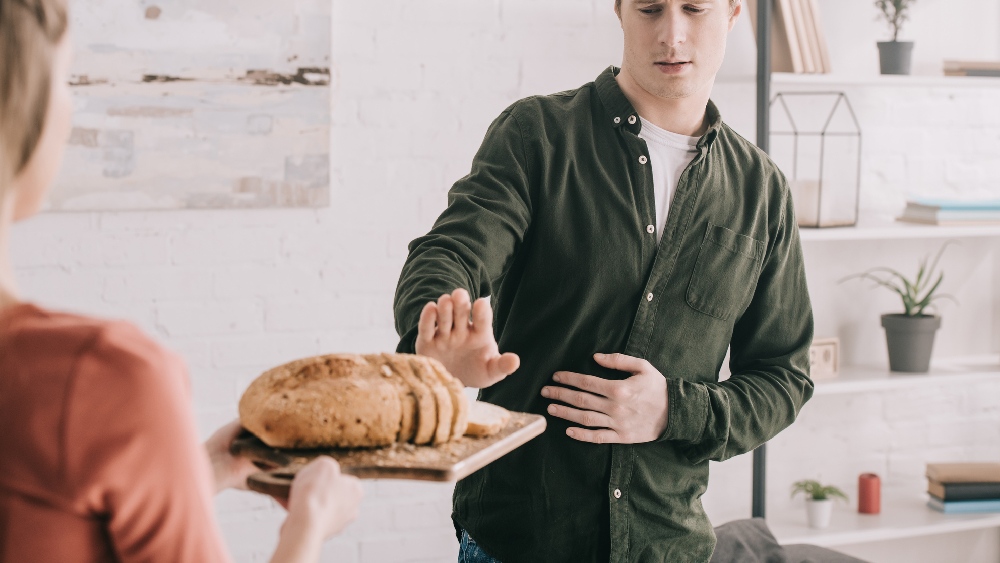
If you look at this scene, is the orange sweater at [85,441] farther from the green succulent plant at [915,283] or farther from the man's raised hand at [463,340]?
the green succulent plant at [915,283]

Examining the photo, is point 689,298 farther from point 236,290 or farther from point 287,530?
point 236,290

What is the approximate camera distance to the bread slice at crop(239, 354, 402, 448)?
1.03 m

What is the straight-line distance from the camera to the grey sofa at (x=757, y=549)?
279 cm

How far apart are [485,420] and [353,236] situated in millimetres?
1835

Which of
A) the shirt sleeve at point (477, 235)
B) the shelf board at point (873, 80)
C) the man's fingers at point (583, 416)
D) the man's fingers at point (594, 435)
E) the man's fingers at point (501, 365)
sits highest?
the shelf board at point (873, 80)

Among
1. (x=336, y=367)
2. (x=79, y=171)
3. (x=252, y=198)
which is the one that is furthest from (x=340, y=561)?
(x=336, y=367)

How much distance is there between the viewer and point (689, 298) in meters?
1.73

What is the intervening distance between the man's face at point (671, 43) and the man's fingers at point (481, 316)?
0.73m

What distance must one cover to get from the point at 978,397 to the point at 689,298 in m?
2.36

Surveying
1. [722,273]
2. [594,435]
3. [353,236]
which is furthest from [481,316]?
[353,236]

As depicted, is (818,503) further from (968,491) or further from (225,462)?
(225,462)

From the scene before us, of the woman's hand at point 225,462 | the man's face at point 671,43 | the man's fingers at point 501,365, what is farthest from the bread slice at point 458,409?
the man's face at point 671,43

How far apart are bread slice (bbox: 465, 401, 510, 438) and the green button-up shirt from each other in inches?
16.4

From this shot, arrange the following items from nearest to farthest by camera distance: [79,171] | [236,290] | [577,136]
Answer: [577,136], [79,171], [236,290]
